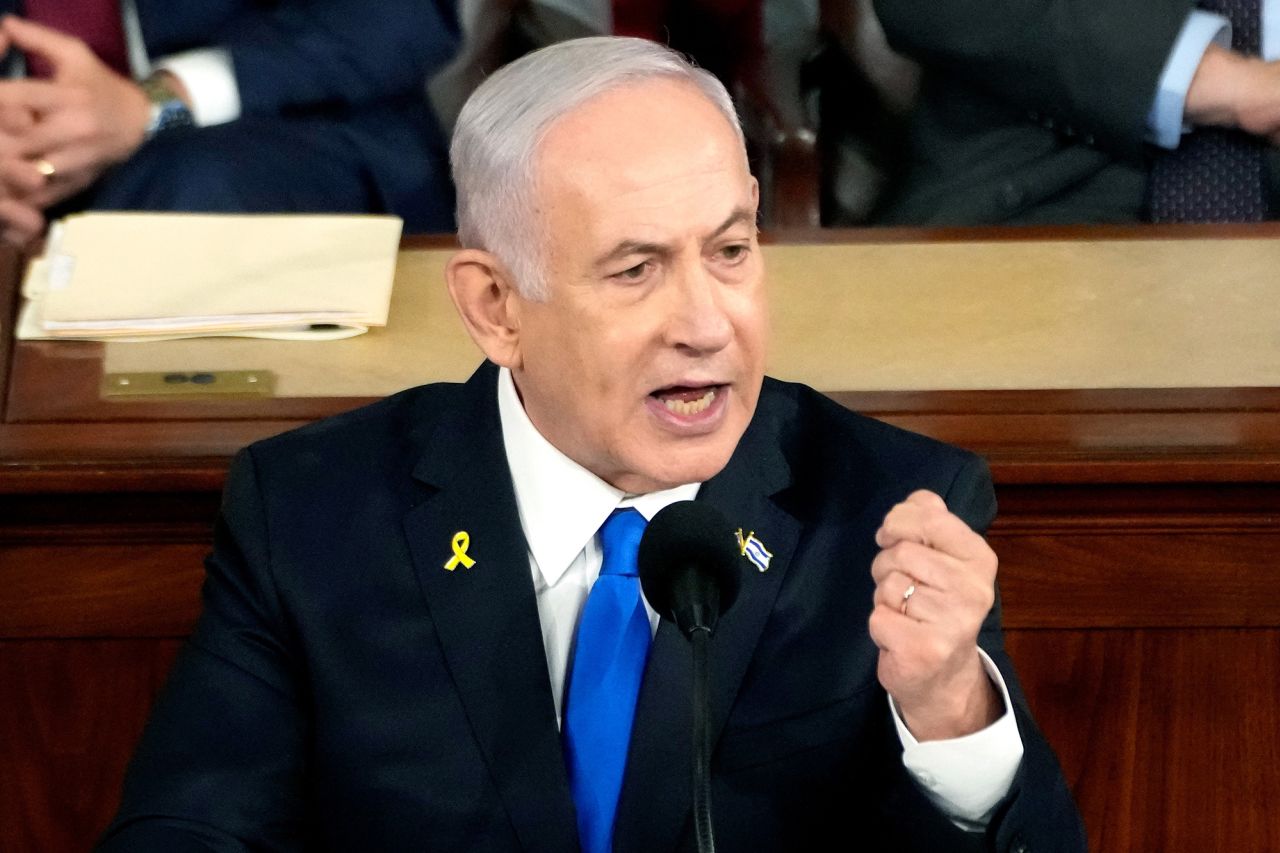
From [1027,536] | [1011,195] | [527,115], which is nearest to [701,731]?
[527,115]

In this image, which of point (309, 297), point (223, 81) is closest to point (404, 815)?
point (309, 297)

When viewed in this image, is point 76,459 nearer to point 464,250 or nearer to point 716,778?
point 464,250

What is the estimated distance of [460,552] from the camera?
1.47 meters

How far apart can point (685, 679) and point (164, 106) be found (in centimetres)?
128

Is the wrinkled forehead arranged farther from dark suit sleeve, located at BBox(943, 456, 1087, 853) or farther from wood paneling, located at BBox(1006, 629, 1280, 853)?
wood paneling, located at BBox(1006, 629, 1280, 853)

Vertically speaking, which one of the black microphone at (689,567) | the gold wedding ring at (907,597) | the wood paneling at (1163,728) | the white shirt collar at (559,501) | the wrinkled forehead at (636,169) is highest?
the wrinkled forehead at (636,169)

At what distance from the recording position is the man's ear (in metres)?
1.43

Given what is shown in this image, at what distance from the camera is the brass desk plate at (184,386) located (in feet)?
5.87

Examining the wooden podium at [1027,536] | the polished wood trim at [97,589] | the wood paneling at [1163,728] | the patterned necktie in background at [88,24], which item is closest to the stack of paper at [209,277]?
the wooden podium at [1027,536]

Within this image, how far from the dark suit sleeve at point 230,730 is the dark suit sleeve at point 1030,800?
1.73 ft

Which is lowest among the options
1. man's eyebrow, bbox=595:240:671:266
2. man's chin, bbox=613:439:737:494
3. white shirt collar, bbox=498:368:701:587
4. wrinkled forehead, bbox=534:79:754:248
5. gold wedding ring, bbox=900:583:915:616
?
white shirt collar, bbox=498:368:701:587

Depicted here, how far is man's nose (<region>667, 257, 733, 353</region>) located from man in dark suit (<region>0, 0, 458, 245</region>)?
105cm

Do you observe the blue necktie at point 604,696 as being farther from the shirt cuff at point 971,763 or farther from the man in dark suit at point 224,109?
the man in dark suit at point 224,109

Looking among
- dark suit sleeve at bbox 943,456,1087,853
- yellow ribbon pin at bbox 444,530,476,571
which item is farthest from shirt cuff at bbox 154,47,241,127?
dark suit sleeve at bbox 943,456,1087,853
